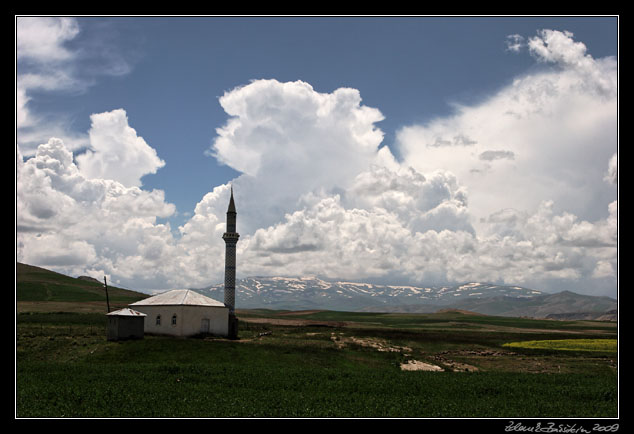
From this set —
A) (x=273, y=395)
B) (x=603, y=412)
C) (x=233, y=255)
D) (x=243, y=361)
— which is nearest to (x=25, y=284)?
(x=233, y=255)

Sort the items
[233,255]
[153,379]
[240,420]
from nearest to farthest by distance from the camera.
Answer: [240,420]
[153,379]
[233,255]

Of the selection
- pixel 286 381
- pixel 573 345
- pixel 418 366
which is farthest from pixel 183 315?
pixel 573 345

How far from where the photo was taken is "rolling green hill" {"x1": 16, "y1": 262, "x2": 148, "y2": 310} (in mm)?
143125

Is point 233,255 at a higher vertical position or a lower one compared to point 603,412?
higher

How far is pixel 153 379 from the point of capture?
3266cm

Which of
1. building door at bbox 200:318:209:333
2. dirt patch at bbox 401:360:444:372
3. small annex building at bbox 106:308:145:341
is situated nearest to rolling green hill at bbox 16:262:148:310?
building door at bbox 200:318:209:333

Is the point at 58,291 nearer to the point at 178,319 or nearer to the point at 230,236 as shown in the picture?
the point at 230,236

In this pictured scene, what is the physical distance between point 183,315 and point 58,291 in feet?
394

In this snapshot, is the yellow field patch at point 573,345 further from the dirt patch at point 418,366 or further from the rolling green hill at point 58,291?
the rolling green hill at point 58,291

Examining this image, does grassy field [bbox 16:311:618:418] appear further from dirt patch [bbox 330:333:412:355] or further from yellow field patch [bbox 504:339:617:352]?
yellow field patch [bbox 504:339:617:352]

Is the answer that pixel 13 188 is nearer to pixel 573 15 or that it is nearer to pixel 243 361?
pixel 573 15

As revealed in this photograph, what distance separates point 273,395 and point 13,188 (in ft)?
58.6

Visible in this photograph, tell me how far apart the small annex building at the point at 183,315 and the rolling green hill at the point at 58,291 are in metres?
80.9

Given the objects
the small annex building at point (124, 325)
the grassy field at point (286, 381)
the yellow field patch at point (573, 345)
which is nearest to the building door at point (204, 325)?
the grassy field at point (286, 381)
